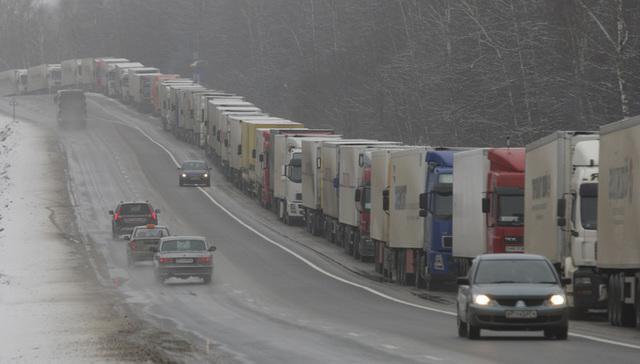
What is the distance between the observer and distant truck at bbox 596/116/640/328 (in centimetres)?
2647

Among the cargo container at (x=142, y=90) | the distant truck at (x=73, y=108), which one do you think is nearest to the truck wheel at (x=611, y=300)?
the distant truck at (x=73, y=108)

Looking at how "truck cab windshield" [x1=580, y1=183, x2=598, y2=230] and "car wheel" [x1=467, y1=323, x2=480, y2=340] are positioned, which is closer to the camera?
"car wheel" [x1=467, y1=323, x2=480, y2=340]

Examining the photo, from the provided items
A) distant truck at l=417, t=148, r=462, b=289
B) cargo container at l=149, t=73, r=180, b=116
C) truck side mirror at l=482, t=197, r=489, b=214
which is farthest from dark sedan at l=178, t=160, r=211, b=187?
truck side mirror at l=482, t=197, r=489, b=214

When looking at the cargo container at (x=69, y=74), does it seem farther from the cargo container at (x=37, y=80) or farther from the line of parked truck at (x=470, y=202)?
the line of parked truck at (x=470, y=202)

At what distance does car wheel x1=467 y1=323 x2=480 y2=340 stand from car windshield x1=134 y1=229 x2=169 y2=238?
2825cm

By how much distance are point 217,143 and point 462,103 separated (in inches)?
821

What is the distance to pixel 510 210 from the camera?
36750 millimetres

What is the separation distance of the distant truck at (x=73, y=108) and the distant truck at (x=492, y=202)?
89.3 metres

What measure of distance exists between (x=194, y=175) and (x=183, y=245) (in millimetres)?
40008

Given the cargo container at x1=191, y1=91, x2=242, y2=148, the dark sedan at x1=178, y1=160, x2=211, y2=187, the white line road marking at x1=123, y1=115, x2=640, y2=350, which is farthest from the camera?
the cargo container at x1=191, y1=91, x2=242, y2=148

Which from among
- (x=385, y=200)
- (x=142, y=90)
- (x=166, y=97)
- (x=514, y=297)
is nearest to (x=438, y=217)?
(x=385, y=200)

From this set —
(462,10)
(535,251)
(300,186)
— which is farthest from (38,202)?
(535,251)

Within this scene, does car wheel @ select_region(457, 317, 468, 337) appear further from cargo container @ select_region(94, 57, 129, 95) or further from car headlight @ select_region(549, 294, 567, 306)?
cargo container @ select_region(94, 57, 129, 95)

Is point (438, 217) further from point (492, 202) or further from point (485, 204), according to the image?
point (492, 202)
